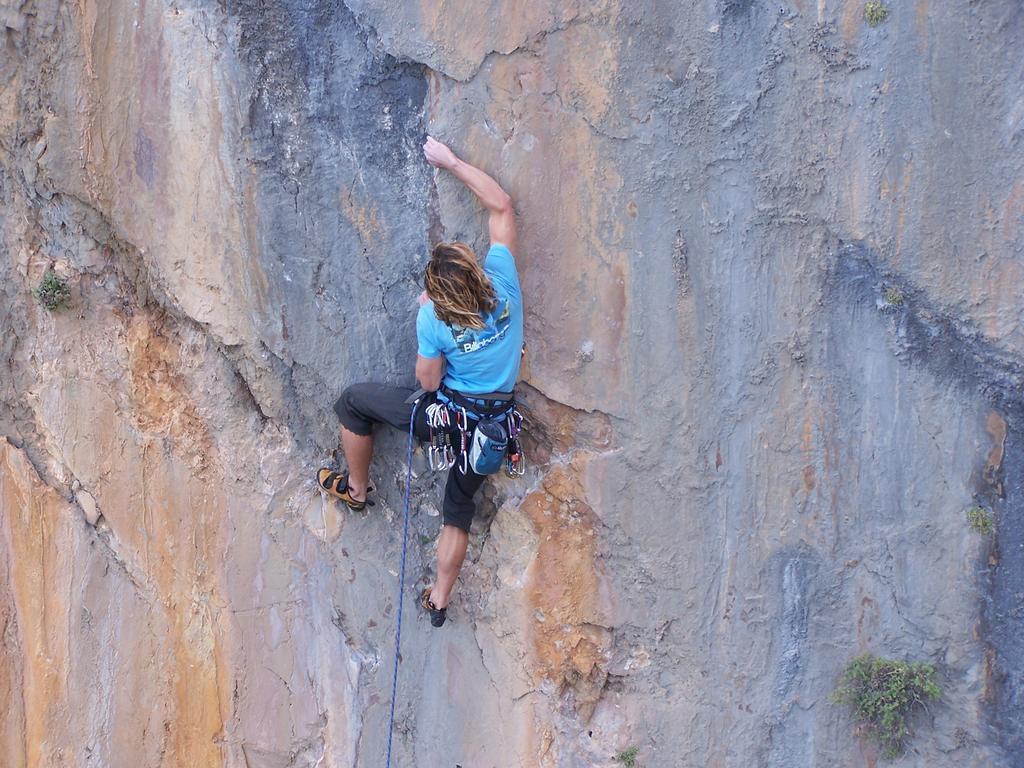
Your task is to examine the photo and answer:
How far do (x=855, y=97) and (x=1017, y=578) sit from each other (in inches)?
82.8

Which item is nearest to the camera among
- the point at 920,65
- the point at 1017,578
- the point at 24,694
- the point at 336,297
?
the point at 920,65

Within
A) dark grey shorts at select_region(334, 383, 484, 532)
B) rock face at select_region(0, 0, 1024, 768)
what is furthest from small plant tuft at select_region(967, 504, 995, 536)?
dark grey shorts at select_region(334, 383, 484, 532)

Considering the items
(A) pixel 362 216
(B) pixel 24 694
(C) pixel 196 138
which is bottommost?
(B) pixel 24 694

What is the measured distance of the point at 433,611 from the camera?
442 centimetres

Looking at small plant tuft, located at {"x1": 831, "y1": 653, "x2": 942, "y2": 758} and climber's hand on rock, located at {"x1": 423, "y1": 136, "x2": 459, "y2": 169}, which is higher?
climber's hand on rock, located at {"x1": 423, "y1": 136, "x2": 459, "y2": 169}

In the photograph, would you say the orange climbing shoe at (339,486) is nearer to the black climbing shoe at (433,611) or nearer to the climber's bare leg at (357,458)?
the climber's bare leg at (357,458)

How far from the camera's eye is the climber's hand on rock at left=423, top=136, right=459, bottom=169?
13.1 ft

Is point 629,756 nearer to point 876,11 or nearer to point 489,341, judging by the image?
point 489,341

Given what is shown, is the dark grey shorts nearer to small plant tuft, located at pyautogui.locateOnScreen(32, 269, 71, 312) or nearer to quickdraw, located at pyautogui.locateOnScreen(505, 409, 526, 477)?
quickdraw, located at pyautogui.locateOnScreen(505, 409, 526, 477)

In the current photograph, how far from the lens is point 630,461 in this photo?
417cm

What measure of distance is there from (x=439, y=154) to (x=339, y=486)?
5.14 feet

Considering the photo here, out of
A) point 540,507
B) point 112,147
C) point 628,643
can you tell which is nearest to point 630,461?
point 540,507

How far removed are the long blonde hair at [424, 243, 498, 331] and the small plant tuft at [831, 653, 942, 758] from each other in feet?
7.49

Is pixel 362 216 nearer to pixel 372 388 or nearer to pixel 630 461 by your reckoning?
pixel 372 388
